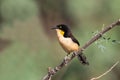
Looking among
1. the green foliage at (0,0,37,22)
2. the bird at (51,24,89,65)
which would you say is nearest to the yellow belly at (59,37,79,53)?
the bird at (51,24,89,65)

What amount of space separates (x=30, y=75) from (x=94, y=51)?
648 mm

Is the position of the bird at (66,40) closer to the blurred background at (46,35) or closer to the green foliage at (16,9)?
the blurred background at (46,35)

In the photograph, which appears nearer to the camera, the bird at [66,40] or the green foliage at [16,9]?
the bird at [66,40]

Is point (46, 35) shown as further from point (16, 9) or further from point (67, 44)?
point (67, 44)

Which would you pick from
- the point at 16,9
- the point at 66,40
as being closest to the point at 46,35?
the point at 16,9

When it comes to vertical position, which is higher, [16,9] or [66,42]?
[16,9]

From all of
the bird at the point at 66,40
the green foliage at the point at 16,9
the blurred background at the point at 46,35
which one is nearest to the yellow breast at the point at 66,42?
the bird at the point at 66,40

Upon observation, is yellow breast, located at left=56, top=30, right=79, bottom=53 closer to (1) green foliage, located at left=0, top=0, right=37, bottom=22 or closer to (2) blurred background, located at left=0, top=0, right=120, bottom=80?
(2) blurred background, located at left=0, top=0, right=120, bottom=80

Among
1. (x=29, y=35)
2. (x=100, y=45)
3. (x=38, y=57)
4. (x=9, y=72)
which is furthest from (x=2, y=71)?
(x=100, y=45)

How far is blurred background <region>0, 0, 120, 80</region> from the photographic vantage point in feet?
17.4

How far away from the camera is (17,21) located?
6.13 m

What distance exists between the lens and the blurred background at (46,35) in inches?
209

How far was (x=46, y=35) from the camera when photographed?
251 inches

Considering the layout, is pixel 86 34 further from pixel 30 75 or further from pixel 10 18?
pixel 10 18
